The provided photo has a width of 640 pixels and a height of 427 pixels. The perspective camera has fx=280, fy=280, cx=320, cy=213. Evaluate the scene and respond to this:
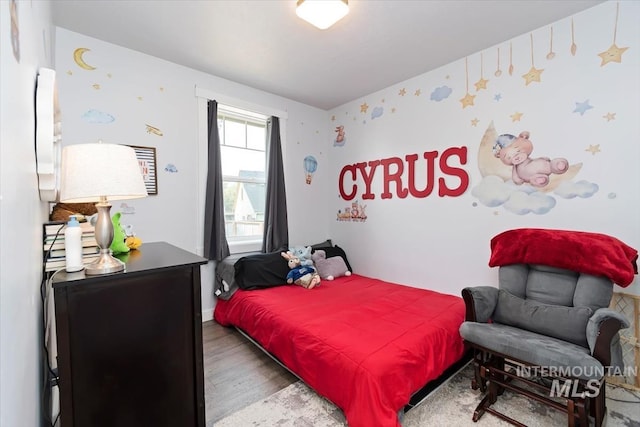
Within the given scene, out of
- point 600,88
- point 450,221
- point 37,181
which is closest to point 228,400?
point 37,181

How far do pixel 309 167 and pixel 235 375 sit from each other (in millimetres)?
2700

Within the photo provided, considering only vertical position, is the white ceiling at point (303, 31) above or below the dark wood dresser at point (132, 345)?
above

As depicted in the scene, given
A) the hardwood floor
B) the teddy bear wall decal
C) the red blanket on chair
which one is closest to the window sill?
the hardwood floor

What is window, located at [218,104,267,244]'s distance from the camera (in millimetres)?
3346

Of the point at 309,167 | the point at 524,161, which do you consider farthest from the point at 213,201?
the point at 524,161

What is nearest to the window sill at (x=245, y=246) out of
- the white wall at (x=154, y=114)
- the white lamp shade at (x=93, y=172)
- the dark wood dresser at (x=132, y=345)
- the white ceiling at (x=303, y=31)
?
the white wall at (x=154, y=114)

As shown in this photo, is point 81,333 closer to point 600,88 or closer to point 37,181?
point 37,181

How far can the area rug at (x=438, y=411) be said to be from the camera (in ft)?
5.41

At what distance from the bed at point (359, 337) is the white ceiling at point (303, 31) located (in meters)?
2.30

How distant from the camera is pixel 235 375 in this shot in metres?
2.13

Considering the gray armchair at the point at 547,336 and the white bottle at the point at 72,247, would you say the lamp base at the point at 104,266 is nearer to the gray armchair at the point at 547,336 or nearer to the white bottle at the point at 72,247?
the white bottle at the point at 72,247

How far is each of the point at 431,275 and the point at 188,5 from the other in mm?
3181

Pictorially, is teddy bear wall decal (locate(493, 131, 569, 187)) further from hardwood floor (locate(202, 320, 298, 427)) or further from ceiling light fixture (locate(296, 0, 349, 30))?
hardwood floor (locate(202, 320, 298, 427))

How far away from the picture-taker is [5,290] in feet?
1.82
